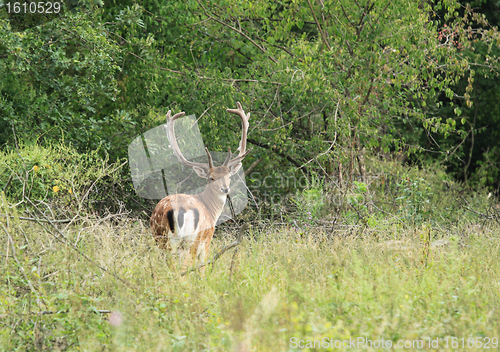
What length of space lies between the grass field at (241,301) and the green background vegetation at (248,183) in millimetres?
22

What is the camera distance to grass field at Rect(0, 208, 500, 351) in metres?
3.12

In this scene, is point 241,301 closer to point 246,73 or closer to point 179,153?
point 179,153

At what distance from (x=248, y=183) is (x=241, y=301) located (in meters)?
6.02

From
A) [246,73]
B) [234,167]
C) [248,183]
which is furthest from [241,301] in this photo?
[246,73]

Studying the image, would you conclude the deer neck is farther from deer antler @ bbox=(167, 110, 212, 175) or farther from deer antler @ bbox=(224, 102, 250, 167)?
deer antler @ bbox=(224, 102, 250, 167)

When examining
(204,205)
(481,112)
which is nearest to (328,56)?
(204,205)

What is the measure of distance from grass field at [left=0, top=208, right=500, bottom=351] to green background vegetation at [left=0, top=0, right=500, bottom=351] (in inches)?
0.9

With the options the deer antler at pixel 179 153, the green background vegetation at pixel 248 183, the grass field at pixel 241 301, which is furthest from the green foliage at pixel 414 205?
the deer antler at pixel 179 153

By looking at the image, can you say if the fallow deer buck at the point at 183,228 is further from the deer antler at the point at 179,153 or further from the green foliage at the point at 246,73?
the green foliage at the point at 246,73

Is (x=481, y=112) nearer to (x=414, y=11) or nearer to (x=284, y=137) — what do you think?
(x=414, y=11)

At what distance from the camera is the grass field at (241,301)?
3117mm

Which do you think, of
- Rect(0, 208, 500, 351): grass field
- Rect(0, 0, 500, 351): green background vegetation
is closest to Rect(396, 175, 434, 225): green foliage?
Rect(0, 0, 500, 351): green background vegetation

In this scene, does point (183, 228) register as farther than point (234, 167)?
No

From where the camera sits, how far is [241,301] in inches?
145
